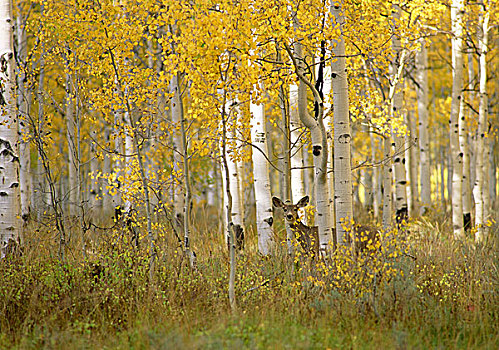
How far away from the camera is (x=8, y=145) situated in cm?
725

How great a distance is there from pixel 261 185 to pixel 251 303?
2923 mm

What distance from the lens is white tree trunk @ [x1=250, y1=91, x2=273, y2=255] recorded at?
8047mm

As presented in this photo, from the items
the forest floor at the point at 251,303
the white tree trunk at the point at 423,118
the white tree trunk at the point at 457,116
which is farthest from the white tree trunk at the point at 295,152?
the white tree trunk at the point at 423,118

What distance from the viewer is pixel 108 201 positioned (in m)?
16.8

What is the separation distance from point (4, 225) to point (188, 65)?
3645 mm

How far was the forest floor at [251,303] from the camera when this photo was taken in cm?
450

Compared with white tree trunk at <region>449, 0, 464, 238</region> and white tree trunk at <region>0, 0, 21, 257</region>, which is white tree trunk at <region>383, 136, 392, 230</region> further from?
white tree trunk at <region>0, 0, 21, 257</region>

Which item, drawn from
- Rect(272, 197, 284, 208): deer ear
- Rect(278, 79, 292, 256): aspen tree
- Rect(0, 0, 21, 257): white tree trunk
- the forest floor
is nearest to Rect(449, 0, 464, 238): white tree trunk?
the forest floor

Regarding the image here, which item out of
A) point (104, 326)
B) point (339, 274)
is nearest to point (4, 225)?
point (104, 326)

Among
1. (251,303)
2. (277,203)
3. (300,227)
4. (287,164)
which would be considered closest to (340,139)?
(287,164)

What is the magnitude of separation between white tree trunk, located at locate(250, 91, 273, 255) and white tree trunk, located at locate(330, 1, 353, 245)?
211 cm

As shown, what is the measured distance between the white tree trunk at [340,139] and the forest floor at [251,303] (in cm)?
60

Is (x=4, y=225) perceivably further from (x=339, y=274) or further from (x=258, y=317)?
(x=339, y=274)

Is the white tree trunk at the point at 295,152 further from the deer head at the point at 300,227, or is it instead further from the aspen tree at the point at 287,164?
the aspen tree at the point at 287,164
